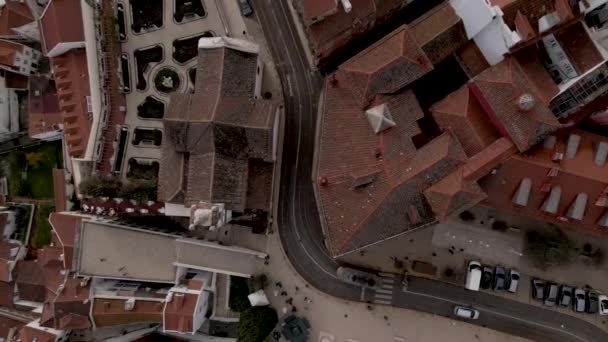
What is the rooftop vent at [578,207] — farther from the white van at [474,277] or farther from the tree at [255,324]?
the tree at [255,324]

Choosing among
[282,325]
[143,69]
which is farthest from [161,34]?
[282,325]

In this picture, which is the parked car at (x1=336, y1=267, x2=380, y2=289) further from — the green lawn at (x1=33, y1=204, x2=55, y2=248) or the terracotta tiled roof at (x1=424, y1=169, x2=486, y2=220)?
the green lawn at (x1=33, y1=204, x2=55, y2=248)

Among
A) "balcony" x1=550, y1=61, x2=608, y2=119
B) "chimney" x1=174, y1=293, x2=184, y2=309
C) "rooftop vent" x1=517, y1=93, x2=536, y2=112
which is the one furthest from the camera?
"chimney" x1=174, y1=293, x2=184, y2=309

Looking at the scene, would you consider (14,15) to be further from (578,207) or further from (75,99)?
(578,207)

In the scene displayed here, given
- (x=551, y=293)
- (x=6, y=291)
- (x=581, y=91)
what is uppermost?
(x=581, y=91)

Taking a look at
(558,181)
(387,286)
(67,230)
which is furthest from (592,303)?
(67,230)

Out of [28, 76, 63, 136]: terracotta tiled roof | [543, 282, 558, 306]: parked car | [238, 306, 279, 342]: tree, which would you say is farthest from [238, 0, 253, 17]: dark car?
[543, 282, 558, 306]: parked car
